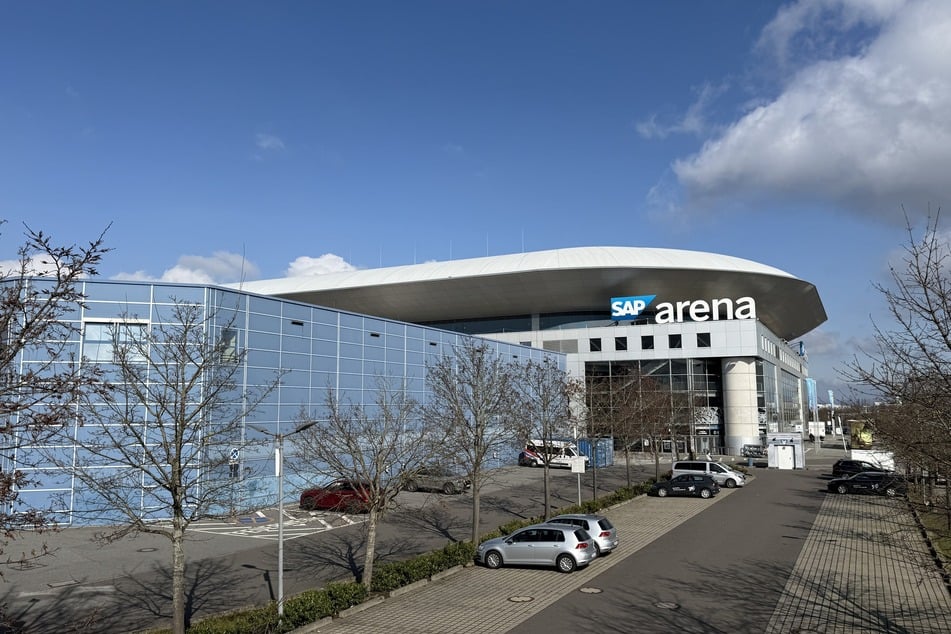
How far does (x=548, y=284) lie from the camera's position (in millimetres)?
72688

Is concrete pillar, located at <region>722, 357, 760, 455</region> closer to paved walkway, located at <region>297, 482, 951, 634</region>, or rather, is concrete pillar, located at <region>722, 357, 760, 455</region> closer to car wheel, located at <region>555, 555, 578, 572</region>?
paved walkway, located at <region>297, 482, 951, 634</region>

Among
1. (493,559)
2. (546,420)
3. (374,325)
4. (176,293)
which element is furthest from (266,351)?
(493,559)

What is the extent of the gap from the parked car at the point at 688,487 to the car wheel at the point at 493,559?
822 inches

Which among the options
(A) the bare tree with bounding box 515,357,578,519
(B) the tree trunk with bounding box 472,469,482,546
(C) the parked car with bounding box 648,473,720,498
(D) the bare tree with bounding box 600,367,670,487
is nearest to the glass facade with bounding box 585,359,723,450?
(D) the bare tree with bounding box 600,367,670,487

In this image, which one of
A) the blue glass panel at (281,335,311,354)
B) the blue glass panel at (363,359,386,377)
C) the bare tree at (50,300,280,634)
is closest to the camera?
the bare tree at (50,300,280,634)

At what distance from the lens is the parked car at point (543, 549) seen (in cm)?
→ 2058

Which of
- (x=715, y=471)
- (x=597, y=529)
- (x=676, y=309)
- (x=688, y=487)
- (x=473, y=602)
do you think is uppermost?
(x=676, y=309)

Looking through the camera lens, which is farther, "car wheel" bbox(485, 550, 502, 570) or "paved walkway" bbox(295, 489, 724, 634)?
"car wheel" bbox(485, 550, 502, 570)

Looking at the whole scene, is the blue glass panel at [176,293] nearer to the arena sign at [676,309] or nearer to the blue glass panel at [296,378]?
the blue glass panel at [296,378]

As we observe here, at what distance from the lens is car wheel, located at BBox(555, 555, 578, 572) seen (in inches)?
808

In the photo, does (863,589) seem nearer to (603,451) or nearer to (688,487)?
(688,487)

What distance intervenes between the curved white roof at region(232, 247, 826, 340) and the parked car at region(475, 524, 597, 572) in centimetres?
5006

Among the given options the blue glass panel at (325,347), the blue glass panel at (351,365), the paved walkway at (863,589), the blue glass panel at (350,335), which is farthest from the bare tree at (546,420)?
the blue glass panel at (325,347)

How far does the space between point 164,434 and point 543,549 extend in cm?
1191
